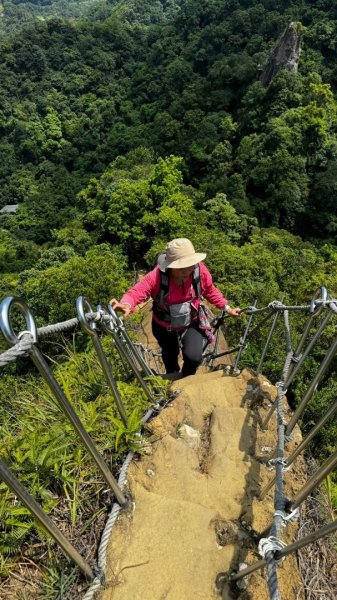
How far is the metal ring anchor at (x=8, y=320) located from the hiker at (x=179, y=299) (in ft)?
5.49

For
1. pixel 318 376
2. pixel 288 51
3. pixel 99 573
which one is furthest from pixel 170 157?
pixel 99 573

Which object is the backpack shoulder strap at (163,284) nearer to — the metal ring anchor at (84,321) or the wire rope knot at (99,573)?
the metal ring anchor at (84,321)

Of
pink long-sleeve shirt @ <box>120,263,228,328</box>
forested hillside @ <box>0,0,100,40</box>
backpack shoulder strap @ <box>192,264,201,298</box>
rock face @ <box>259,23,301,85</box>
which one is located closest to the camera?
pink long-sleeve shirt @ <box>120,263,228,328</box>

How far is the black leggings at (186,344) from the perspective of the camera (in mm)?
3533

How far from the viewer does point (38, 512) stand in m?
1.21

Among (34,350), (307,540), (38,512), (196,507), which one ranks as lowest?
(196,507)

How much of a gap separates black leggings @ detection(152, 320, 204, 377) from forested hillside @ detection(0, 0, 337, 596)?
0.76 m

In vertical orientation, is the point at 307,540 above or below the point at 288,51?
below

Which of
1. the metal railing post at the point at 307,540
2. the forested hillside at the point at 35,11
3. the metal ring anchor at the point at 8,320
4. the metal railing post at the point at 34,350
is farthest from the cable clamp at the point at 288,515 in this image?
the forested hillside at the point at 35,11

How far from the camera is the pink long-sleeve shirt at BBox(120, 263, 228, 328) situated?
10.3 ft

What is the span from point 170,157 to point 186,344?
2187cm

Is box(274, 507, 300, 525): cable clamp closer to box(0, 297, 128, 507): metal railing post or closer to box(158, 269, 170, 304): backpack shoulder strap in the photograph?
box(0, 297, 128, 507): metal railing post

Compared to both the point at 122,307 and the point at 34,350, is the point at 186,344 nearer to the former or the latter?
the point at 122,307

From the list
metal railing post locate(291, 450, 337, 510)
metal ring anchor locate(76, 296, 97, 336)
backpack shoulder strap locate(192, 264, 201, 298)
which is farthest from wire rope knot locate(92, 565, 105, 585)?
backpack shoulder strap locate(192, 264, 201, 298)
